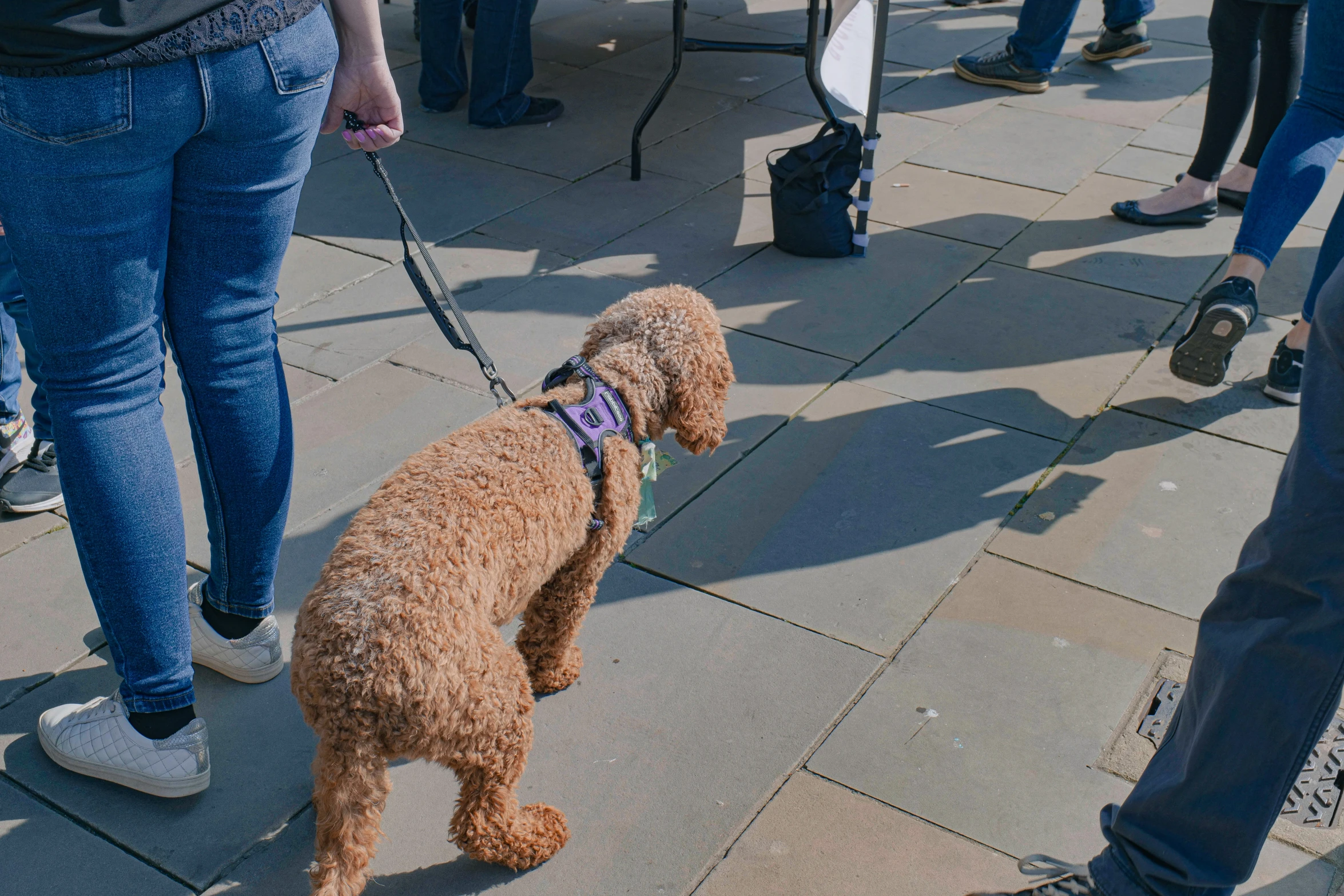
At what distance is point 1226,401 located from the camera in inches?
152

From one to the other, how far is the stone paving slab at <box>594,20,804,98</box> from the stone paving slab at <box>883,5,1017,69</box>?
77 centimetres

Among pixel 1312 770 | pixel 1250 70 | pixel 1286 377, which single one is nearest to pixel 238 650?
pixel 1312 770

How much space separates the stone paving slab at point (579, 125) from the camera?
18.9 ft

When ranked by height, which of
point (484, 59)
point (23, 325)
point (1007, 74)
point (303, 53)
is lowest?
point (1007, 74)

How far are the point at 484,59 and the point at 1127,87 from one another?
13.5ft

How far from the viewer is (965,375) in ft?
13.0

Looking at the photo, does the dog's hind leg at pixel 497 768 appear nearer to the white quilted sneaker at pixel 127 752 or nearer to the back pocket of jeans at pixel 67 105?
the white quilted sneaker at pixel 127 752

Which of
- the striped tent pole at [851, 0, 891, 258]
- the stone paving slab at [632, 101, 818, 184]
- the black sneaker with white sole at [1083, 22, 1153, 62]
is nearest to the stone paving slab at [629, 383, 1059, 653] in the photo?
the striped tent pole at [851, 0, 891, 258]

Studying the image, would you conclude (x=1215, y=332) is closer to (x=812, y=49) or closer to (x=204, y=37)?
(x=812, y=49)

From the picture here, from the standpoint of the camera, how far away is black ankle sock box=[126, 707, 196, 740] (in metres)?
2.24

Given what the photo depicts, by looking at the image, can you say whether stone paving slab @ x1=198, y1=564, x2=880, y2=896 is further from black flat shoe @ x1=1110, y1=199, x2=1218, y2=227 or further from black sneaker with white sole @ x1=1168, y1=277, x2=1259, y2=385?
black flat shoe @ x1=1110, y1=199, x2=1218, y2=227

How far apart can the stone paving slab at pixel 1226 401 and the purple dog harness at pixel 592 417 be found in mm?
2245

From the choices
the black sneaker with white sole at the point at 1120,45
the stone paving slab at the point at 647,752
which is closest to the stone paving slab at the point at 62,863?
the stone paving slab at the point at 647,752

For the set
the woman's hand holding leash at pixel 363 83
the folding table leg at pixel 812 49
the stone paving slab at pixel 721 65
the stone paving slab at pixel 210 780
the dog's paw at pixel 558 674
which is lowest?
the stone paving slab at pixel 210 780
